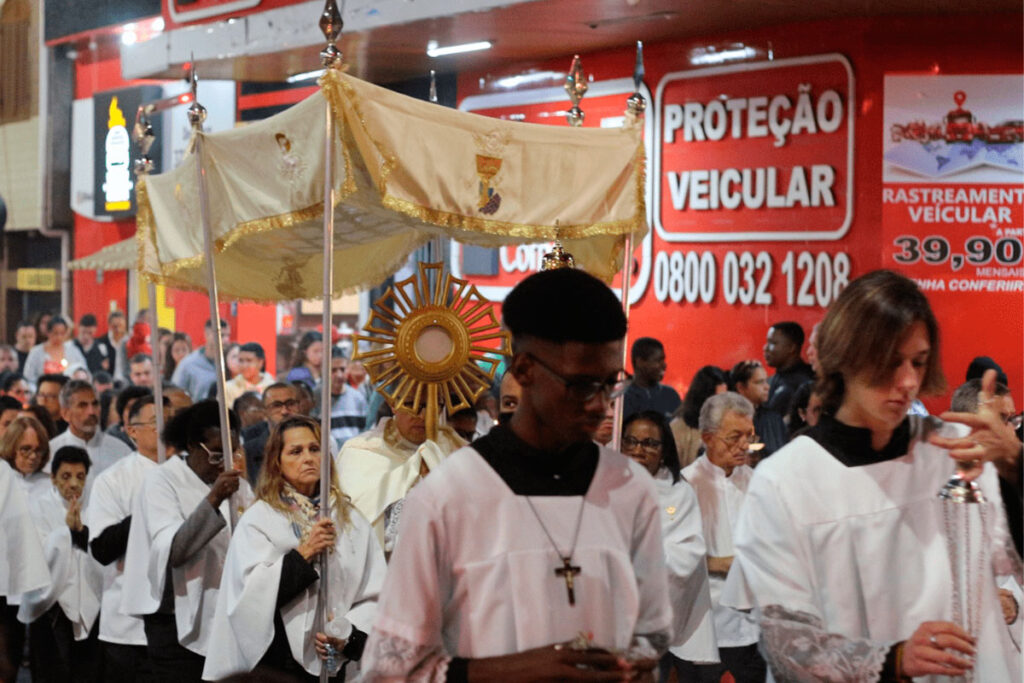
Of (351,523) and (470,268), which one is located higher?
(470,268)

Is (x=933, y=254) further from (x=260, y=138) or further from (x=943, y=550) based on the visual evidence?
(x=943, y=550)

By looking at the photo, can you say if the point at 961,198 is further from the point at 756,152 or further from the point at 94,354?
the point at 94,354

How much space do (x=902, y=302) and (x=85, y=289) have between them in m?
18.9

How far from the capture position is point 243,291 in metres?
7.57

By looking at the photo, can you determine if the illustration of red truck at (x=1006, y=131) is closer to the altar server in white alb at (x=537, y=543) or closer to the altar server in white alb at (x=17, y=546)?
the altar server in white alb at (x=17, y=546)

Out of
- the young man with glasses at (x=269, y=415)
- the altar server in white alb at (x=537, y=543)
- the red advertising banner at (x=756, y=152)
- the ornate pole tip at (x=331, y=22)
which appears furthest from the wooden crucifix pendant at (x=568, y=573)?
the red advertising banner at (x=756, y=152)

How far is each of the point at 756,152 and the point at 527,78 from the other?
9.14 feet

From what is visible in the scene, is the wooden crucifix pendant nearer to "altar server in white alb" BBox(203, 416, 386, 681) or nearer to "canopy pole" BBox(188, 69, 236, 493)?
"altar server in white alb" BBox(203, 416, 386, 681)

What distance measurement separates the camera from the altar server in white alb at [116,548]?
21.5ft

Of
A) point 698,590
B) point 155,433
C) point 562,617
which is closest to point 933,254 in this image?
point 698,590

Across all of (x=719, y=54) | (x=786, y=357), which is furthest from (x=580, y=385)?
(x=719, y=54)

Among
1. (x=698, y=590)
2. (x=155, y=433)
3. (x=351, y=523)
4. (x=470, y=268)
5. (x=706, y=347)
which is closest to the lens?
(x=351, y=523)

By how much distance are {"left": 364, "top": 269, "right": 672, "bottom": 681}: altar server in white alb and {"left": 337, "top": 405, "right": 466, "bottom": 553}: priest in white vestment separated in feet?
10.6

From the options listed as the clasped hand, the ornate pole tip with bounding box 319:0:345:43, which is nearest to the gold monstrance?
the ornate pole tip with bounding box 319:0:345:43
